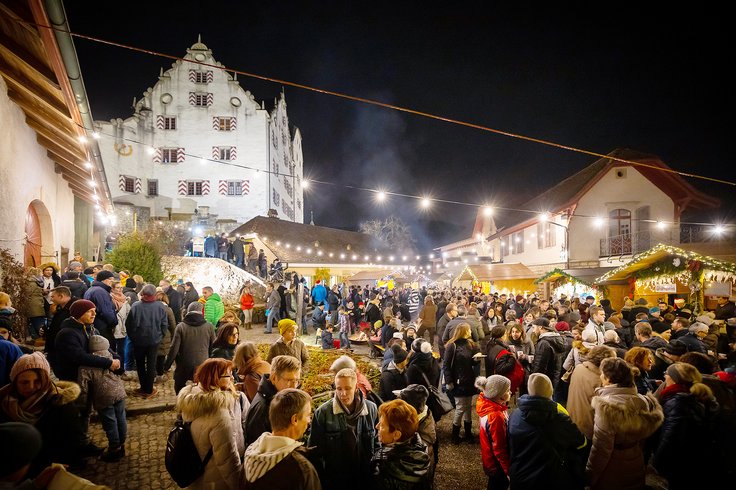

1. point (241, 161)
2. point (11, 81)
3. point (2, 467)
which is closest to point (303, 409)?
point (2, 467)

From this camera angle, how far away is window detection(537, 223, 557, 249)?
69.7 ft

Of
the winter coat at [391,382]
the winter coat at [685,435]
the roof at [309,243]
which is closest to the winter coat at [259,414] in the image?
the winter coat at [391,382]

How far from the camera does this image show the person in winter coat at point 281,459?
2084mm

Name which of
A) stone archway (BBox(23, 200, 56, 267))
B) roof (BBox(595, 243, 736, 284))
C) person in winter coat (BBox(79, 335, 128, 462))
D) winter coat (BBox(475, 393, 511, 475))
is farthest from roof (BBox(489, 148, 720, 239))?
stone archway (BBox(23, 200, 56, 267))

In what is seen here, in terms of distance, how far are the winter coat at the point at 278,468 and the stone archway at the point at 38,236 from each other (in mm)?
9780

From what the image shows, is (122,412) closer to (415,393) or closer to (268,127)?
(415,393)

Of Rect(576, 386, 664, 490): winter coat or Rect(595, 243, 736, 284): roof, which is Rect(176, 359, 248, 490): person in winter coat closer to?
Rect(576, 386, 664, 490): winter coat

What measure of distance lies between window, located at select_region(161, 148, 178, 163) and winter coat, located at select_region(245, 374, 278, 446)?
3388cm

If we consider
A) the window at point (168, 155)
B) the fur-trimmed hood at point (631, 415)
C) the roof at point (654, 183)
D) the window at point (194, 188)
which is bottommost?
the fur-trimmed hood at point (631, 415)

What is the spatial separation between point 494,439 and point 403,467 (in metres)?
1.26

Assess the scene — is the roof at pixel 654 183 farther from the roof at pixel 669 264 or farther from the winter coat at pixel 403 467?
the winter coat at pixel 403 467

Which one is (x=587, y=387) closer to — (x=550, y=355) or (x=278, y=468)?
(x=550, y=355)

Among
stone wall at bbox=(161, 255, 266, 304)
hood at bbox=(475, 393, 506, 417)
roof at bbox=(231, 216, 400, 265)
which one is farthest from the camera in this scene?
roof at bbox=(231, 216, 400, 265)

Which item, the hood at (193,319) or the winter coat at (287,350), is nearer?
the winter coat at (287,350)
